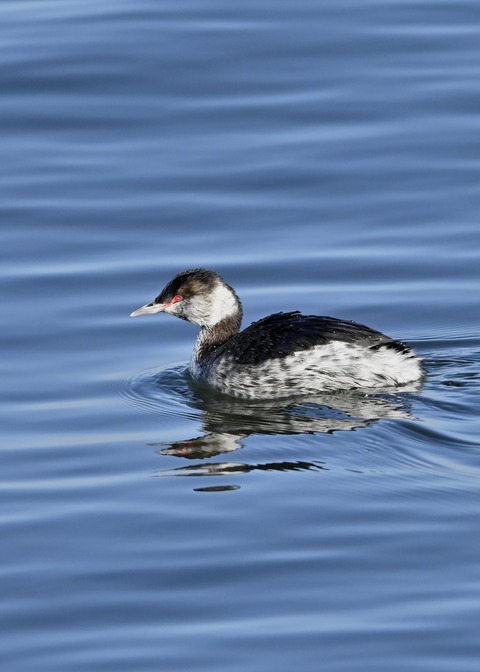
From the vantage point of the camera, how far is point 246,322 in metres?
11.0

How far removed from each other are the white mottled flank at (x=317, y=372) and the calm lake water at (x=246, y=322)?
144mm

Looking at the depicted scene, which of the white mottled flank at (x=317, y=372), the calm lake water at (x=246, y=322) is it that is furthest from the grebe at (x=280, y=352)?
the calm lake water at (x=246, y=322)

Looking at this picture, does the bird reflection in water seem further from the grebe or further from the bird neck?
the bird neck

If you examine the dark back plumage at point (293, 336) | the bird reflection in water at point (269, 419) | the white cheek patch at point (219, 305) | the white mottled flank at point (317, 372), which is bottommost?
the bird reflection in water at point (269, 419)

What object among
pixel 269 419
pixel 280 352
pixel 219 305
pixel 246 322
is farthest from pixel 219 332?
pixel 269 419

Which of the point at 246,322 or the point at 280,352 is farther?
the point at 246,322

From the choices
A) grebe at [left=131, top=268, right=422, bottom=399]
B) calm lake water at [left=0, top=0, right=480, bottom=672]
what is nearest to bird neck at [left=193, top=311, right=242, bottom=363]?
grebe at [left=131, top=268, right=422, bottom=399]

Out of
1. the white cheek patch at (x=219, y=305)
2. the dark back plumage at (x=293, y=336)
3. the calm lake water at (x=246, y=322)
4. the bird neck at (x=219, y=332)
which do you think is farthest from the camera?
the bird neck at (x=219, y=332)

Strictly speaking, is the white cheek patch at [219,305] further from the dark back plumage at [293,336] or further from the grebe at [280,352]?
the dark back plumage at [293,336]

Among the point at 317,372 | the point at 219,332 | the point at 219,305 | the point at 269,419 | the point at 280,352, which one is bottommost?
the point at 269,419

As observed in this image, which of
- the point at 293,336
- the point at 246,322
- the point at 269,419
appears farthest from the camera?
the point at 246,322

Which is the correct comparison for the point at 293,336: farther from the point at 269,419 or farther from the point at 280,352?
the point at 269,419

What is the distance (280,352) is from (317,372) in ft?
0.87

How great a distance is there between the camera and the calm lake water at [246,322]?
6414 millimetres
